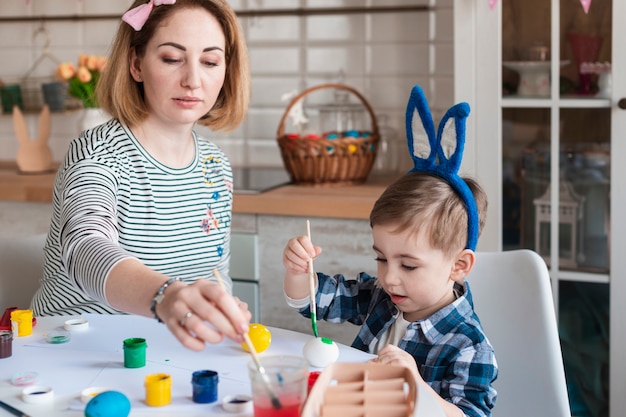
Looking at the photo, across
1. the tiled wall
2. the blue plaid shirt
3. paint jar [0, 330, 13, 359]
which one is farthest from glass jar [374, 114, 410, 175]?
paint jar [0, 330, 13, 359]

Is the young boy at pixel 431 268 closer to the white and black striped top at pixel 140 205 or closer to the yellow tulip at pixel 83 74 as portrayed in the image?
the white and black striped top at pixel 140 205

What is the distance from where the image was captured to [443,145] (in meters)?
1.58

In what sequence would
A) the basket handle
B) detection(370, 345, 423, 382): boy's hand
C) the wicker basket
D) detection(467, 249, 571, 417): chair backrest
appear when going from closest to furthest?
detection(370, 345, 423, 382): boy's hand → detection(467, 249, 571, 417): chair backrest → the wicker basket → the basket handle

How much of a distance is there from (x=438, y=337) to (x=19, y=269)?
1.03 metres

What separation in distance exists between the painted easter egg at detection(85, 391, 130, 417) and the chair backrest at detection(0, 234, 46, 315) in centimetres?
95

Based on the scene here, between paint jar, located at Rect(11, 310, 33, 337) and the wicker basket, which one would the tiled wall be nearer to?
the wicker basket

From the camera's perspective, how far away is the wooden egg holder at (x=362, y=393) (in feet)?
3.48

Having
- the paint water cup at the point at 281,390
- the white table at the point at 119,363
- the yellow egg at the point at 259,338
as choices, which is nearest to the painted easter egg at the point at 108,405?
the white table at the point at 119,363

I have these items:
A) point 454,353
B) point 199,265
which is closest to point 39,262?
point 199,265

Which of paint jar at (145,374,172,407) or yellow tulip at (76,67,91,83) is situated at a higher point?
yellow tulip at (76,67,91,83)

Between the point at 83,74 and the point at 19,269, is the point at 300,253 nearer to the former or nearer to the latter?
the point at 19,269

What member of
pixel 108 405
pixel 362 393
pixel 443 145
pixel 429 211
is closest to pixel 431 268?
pixel 429 211

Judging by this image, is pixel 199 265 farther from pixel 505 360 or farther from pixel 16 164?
pixel 16 164

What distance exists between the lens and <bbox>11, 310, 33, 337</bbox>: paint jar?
150cm
